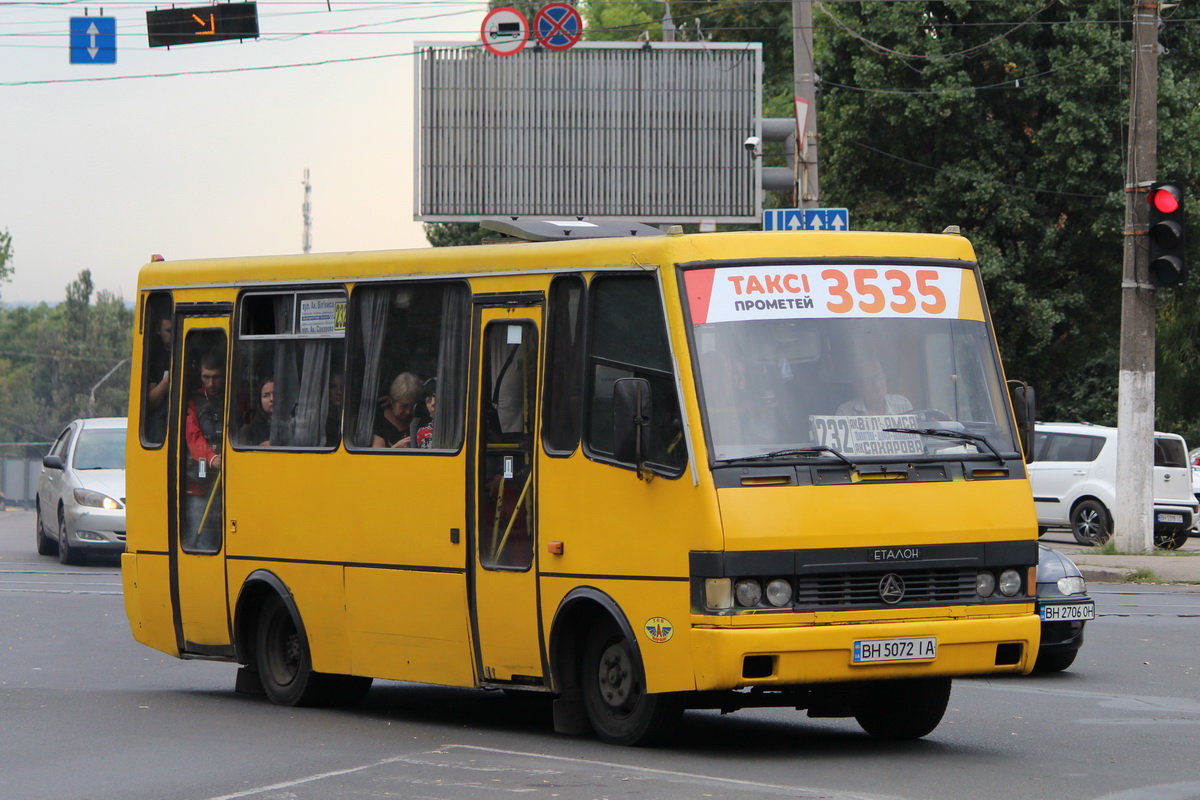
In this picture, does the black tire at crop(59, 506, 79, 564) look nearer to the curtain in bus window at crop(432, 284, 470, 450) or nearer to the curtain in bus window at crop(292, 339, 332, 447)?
the curtain in bus window at crop(292, 339, 332, 447)

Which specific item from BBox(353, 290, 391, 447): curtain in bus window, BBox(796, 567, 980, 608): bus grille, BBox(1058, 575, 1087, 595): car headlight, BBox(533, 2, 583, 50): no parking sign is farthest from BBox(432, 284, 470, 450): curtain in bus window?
BBox(533, 2, 583, 50): no parking sign

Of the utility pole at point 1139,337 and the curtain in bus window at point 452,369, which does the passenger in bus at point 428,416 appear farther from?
the utility pole at point 1139,337

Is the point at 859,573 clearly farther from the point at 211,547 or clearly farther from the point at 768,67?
the point at 768,67

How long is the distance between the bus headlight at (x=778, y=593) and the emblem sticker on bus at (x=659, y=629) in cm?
50

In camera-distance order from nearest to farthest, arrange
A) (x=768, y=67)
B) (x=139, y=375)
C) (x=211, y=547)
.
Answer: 1. (x=211, y=547)
2. (x=139, y=375)
3. (x=768, y=67)

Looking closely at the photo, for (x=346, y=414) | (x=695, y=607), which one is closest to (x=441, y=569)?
(x=346, y=414)

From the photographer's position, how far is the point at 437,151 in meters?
37.5

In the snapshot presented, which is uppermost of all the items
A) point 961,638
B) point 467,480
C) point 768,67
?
point 768,67

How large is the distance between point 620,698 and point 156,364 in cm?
517

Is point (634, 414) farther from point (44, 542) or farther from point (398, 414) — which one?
point (44, 542)

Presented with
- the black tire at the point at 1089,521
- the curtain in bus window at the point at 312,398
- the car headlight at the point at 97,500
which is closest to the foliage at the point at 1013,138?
the black tire at the point at 1089,521

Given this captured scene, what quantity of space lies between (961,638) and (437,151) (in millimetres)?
29063

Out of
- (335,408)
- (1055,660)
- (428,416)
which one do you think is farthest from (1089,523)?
(428,416)

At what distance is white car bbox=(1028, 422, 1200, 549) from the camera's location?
28375 mm
